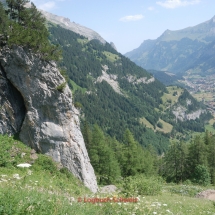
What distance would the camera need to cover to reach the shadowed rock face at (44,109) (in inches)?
1151

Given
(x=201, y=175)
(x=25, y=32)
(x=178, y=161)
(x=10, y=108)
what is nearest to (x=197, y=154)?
(x=178, y=161)

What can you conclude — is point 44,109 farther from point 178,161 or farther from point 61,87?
point 178,161

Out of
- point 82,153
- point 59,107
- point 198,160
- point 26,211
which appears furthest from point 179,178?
point 26,211

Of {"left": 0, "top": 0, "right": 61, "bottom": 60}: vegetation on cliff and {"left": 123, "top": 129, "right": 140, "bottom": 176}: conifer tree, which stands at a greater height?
{"left": 0, "top": 0, "right": 61, "bottom": 60}: vegetation on cliff

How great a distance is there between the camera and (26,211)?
698 cm

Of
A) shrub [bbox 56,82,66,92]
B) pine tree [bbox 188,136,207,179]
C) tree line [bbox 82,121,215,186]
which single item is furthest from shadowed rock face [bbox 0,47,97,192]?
pine tree [bbox 188,136,207,179]

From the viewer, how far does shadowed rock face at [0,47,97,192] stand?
29.2 meters

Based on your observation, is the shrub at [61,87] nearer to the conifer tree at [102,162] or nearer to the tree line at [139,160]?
the tree line at [139,160]

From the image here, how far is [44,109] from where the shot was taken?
30438mm

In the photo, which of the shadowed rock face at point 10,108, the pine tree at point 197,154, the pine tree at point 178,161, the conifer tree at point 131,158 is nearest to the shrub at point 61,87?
the shadowed rock face at point 10,108

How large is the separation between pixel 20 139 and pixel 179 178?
59.7 metres

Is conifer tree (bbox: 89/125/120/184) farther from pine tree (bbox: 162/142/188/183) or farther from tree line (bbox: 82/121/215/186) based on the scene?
pine tree (bbox: 162/142/188/183)

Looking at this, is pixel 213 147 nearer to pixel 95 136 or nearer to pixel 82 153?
pixel 95 136

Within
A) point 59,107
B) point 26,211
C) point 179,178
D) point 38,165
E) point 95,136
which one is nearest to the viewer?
point 26,211
